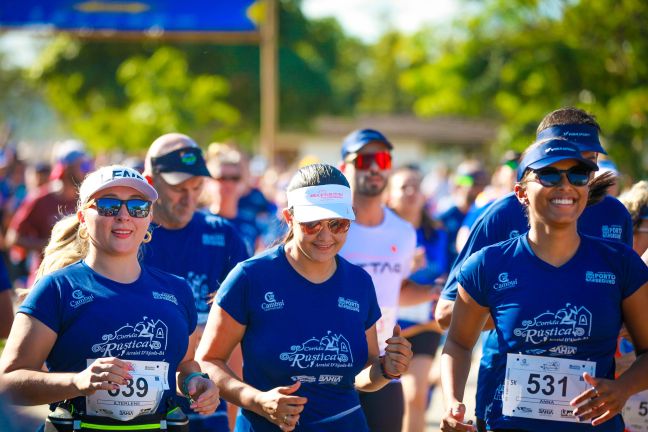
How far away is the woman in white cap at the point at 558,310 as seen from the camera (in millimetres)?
4102

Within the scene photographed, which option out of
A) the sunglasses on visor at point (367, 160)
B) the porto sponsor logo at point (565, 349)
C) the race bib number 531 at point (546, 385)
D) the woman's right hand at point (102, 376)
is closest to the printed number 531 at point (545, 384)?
the race bib number 531 at point (546, 385)

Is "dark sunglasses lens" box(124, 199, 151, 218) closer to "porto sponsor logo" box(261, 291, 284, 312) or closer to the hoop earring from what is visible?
the hoop earring

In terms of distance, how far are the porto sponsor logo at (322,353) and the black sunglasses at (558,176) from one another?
1.12 meters

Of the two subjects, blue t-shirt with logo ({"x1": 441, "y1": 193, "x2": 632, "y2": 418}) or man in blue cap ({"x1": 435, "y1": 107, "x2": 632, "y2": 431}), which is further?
blue t-shirt with logo ({"x1": 441, "y1": 193, "x2": 632, "y2": 418})

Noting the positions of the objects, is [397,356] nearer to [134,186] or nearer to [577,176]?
[577,176]

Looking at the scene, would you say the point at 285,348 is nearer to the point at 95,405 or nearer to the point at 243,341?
the point at 243,341

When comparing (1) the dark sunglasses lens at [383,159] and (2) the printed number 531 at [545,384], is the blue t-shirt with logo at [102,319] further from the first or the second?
(1) the dark sunglasses lens at [383,159]

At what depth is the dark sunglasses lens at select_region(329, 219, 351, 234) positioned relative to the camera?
4.48 m

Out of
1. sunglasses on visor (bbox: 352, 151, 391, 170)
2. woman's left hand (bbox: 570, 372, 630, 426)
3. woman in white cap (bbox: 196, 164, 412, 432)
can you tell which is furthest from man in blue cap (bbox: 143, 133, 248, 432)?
woman's left hand (bbox: 570, 372, 630, 426)

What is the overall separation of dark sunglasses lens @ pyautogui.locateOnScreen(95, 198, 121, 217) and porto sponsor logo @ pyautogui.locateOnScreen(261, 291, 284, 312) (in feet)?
2.46

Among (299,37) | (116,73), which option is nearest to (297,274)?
(116,73)

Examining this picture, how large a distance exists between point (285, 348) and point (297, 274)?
350mm

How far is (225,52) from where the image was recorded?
156 ft

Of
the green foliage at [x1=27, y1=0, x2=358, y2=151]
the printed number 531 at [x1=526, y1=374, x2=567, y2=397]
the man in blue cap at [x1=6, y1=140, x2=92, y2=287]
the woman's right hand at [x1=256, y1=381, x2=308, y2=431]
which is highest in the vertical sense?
the green foliage at [x1=27, y1=0, x2=358, y2=151]
